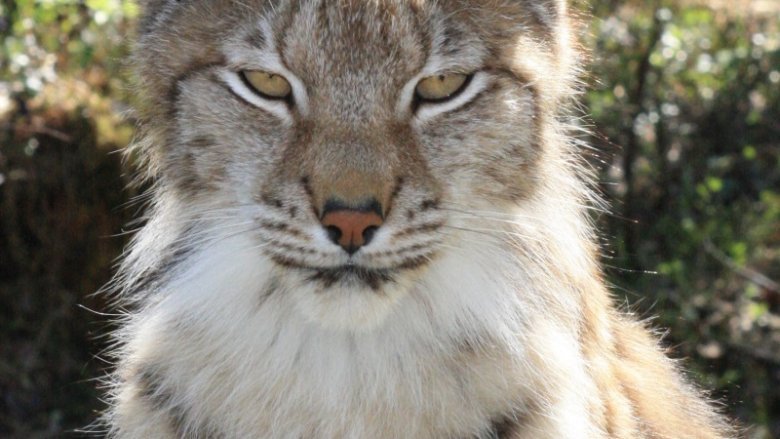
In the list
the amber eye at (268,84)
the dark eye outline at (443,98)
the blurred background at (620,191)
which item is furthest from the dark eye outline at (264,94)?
the blurred background at (620,191)

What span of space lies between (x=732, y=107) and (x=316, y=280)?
4.93m

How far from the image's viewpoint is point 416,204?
2.99 meters

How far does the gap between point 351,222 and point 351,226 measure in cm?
1

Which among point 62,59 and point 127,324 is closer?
point 127,324

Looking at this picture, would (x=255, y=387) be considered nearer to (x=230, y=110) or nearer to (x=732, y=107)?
(x=230, y=110)

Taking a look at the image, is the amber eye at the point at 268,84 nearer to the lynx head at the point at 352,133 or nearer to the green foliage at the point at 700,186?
the lynx head at the point at 352,133

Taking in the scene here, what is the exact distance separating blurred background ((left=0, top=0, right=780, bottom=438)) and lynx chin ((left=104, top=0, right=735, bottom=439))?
1.68 m

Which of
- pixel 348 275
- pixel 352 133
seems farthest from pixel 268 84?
pixel 348 275

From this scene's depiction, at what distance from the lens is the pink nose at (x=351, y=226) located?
9.28 ft

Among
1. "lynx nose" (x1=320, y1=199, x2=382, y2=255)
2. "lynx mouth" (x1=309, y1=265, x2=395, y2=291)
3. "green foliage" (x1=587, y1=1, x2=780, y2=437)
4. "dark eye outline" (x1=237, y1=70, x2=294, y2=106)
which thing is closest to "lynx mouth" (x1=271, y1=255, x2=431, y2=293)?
"lynx mouth" (x1=309, y1=265, x2=395, y2=291)

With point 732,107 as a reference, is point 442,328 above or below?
above

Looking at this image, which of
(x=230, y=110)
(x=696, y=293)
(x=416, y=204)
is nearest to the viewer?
(x=416, y=204)

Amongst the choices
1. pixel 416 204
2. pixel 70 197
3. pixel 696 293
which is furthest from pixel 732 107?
pixel 416 204

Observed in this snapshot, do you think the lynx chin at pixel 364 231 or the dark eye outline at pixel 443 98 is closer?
the lynx chin at pixel 364 231
